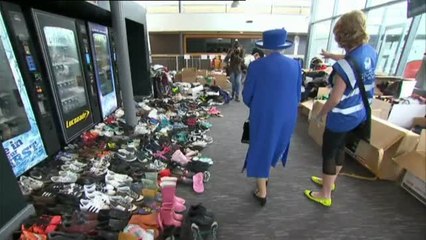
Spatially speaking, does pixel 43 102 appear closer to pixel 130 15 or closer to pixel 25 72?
pixel 25 72

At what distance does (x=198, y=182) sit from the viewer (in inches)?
87.1

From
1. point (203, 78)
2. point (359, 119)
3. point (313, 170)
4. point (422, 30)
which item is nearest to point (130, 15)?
point (359, 119)

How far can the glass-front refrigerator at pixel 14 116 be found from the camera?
1.84m

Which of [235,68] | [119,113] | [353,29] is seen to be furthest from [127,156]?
[235,68]

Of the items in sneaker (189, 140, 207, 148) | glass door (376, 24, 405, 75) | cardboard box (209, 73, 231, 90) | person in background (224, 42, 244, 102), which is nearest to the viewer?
sneaker (189, 140, 207, 148)

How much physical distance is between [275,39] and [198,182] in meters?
1.37

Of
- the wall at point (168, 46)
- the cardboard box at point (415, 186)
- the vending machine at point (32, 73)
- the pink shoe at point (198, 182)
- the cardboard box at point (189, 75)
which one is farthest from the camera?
the wall at point (168, 46)

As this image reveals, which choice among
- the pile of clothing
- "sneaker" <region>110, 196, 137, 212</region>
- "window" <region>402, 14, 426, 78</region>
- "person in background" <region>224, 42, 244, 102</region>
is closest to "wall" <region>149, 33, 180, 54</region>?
"person in background" <region>224, 42, 244, 102</region>

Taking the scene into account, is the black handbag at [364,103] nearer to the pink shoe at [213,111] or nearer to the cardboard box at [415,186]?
the cardboard box at [415,186]

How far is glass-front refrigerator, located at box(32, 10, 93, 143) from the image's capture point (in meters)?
2.24

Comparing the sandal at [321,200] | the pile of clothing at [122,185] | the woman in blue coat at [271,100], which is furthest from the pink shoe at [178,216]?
the sandal at [321,200]

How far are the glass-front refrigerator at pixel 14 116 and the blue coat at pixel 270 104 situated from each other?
1.80 m

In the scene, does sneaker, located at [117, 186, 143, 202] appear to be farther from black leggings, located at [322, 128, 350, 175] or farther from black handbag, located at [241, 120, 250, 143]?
black leggings, located at [322, 128, 350, 175]

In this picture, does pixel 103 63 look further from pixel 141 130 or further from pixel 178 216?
pixel 178 216
